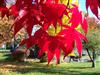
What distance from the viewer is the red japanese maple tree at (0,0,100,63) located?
62.9 inches

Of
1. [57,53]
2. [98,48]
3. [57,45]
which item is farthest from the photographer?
[98,48]

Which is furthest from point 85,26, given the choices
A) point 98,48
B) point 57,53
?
point 98,48

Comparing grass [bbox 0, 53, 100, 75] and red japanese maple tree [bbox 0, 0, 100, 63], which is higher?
red japanese maple tree [bbox 0, 0, 100, 63]

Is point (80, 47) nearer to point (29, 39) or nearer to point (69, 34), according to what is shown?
point (69, 34)

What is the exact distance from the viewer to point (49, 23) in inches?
65.0

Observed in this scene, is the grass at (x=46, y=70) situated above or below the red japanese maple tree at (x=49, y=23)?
below

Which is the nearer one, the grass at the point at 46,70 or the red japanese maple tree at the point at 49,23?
the red japanese maple tree at the point at 49,23

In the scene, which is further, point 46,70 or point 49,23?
point 46,70

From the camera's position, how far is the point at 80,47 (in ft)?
5.38

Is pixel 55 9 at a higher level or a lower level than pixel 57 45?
higher

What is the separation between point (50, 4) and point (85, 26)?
0.22 meters

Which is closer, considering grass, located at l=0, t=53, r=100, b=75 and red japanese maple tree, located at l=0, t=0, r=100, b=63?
red japanese maple tree, located at l=0, t=0, r=100, b=63

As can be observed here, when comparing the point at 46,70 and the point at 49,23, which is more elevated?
the point at 49,23

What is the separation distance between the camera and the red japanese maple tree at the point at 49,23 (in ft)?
5.24
